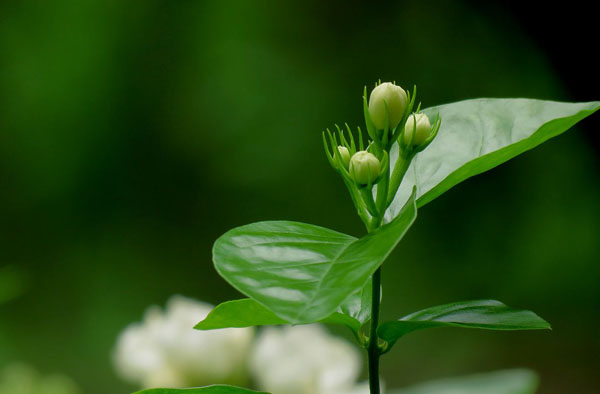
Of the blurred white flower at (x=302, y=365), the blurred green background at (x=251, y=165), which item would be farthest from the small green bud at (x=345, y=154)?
the blurred green background at (x=251, y=165)

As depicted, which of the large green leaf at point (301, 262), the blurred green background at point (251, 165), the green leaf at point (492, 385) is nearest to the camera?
the large green leaf at point (301, 262)

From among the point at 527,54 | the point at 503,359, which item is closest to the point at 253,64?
the point at 527,54

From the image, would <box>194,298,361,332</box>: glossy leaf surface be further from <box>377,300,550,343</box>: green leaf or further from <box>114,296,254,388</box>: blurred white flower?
<box>114,296,254,388</box>: blurred white flower

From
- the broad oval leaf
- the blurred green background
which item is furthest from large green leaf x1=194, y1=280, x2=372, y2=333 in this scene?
the blurred green background

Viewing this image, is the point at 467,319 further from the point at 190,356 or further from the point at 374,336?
the point at 190,356

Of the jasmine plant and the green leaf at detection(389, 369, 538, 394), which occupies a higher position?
the jasmine plant

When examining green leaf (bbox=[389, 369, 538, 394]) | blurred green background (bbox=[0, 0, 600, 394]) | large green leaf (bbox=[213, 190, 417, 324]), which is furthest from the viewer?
blurred green background (bbox=[0, 0, 600, 394])

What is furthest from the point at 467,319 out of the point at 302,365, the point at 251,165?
the point at 251,165

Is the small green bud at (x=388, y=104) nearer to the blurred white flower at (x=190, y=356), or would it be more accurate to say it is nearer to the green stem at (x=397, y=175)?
the green stem at (x=397, y=175)
